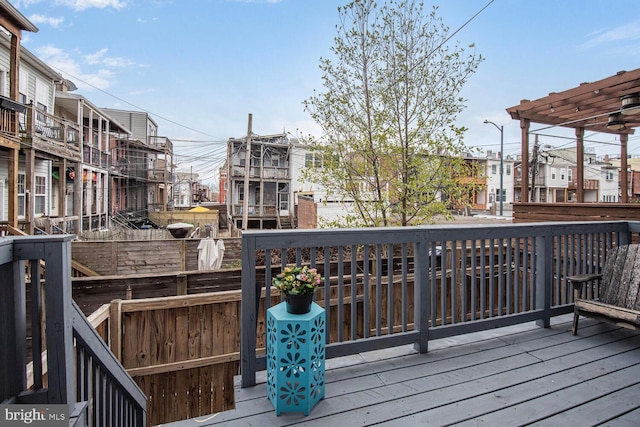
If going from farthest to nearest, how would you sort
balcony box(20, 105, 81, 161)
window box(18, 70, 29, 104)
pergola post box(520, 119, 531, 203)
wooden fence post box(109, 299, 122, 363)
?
window box(18, 70, 29, 104) < balcony box(20, 105, 81, 161) < pergola post box(520, 119, 531, 203) < wooden fence post box(109, 299, 122, 363)

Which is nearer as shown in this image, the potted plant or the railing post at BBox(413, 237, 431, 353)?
the potted plant

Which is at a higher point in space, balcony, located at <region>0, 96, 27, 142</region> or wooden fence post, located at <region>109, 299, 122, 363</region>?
balcony, located at <region>0, 96, 27, 142</region>

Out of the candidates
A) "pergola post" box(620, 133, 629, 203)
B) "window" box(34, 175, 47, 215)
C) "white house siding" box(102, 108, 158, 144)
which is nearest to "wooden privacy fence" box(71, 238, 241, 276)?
"window" box(34, 175, 47, 215)

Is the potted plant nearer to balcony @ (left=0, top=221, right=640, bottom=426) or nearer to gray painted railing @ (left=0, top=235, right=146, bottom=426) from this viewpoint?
balcony @ (left=0, top=221, right=640, bottom=426)

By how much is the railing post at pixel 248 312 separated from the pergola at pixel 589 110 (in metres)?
6.30

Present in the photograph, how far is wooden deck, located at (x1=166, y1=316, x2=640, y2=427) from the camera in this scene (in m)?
1.86

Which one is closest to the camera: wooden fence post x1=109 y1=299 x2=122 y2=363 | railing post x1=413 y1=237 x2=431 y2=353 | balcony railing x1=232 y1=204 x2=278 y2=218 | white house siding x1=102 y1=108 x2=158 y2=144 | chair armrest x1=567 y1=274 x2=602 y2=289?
railing post x1=413 y1=237 x2=431 y2=353

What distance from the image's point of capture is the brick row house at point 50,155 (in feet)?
26.4

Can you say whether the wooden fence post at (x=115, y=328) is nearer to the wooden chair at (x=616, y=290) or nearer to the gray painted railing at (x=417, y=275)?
the gray painted railing at (x=417, y=275)

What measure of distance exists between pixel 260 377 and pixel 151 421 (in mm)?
2085

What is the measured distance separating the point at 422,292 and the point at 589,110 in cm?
702

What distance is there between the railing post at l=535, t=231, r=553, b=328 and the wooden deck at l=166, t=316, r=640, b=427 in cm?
27

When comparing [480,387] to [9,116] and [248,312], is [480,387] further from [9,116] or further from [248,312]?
[9,116]

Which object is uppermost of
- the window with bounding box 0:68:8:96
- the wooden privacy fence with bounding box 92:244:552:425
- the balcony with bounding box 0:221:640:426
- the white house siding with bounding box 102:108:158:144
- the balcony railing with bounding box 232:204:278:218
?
the white house siding with bounding box 102:108:158:144
